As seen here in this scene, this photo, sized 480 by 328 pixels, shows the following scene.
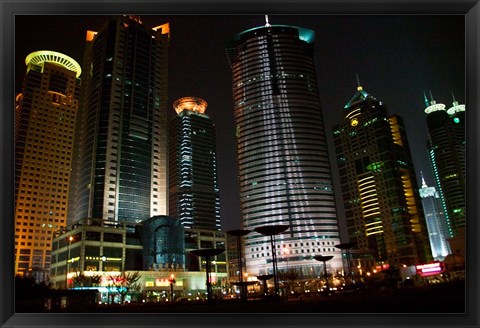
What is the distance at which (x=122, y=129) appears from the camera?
99.0 meters

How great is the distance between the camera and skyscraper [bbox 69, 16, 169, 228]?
9400 centimetres

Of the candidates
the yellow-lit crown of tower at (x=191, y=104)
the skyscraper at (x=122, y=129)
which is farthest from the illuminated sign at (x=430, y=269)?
the yellow-lit crown of tower at (x=191, y=104)

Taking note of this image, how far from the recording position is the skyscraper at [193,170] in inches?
6358

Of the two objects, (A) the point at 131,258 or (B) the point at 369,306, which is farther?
(A) the point at 131,258

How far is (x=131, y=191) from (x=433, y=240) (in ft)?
514

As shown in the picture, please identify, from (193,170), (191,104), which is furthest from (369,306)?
(191,104)

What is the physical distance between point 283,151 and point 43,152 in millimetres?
68368

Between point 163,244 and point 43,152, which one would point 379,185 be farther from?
point 43,152

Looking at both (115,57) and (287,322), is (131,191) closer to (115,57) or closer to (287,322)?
(115,57)

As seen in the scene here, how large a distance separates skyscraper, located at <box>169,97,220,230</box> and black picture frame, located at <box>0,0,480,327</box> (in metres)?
148

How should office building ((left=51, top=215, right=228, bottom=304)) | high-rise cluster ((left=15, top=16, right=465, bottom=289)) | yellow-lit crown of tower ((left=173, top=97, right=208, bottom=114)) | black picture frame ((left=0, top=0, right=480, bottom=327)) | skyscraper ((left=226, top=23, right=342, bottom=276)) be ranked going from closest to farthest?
1. black picture frame ((left=0, top=0, right=480, bottom=327))
2. office building ((left=51, top=215, right=228, bottom=304))
3. high-rise cluster ((left=15, top=16, right=465, bottom=289))
4. skyscraper ((left=226, top=23, right=342, bottom=276))
5. yellow-lit crown of tower ((left=173, top=97, right=208, bottom=114))

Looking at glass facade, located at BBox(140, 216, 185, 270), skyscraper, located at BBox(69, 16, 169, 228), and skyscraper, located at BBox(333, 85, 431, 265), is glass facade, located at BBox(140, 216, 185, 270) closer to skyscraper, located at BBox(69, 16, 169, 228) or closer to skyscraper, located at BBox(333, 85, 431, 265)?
skyscraper, located at BBox(69, 16, 169, 228)

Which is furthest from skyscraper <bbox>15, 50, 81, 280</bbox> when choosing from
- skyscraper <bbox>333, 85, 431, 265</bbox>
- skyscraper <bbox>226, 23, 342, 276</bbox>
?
skyscraper <bbox>333, 85, 431, 265</bbox>
